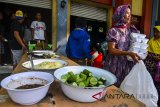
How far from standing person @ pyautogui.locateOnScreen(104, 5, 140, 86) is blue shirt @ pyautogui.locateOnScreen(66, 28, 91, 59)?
1.10 metres

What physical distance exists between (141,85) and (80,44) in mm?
1760

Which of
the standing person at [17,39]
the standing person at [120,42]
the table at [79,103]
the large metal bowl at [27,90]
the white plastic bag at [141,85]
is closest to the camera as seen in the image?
the large metal bowl at [27,90]

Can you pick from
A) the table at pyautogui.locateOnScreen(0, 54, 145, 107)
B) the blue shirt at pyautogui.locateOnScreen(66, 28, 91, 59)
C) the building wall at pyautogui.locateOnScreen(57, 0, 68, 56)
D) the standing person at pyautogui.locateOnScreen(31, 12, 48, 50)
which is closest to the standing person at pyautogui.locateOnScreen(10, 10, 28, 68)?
the blue shirt at pyautogui.locateOnScreen(66, 28, 91, 59)

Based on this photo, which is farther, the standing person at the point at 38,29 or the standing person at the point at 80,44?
the standing person at the point at 38,29

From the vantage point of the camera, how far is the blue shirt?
3707 millimetres

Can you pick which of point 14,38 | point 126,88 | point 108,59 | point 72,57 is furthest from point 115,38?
point 14,38

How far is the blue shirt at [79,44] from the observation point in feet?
12.2

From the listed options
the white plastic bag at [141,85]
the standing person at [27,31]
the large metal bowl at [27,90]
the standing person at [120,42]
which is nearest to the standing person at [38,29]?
the standing person at [27,31]

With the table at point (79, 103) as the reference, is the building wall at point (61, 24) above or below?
above

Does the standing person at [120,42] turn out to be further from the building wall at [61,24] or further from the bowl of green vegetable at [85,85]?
the building wall at [61,24]

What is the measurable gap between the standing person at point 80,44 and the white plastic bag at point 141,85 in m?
1.56

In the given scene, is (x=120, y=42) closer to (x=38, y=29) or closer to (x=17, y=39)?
(x=17, y=39)

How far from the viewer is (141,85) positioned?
87.0 inches

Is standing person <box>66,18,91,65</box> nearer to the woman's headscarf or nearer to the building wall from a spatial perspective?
the woman's headscarf
